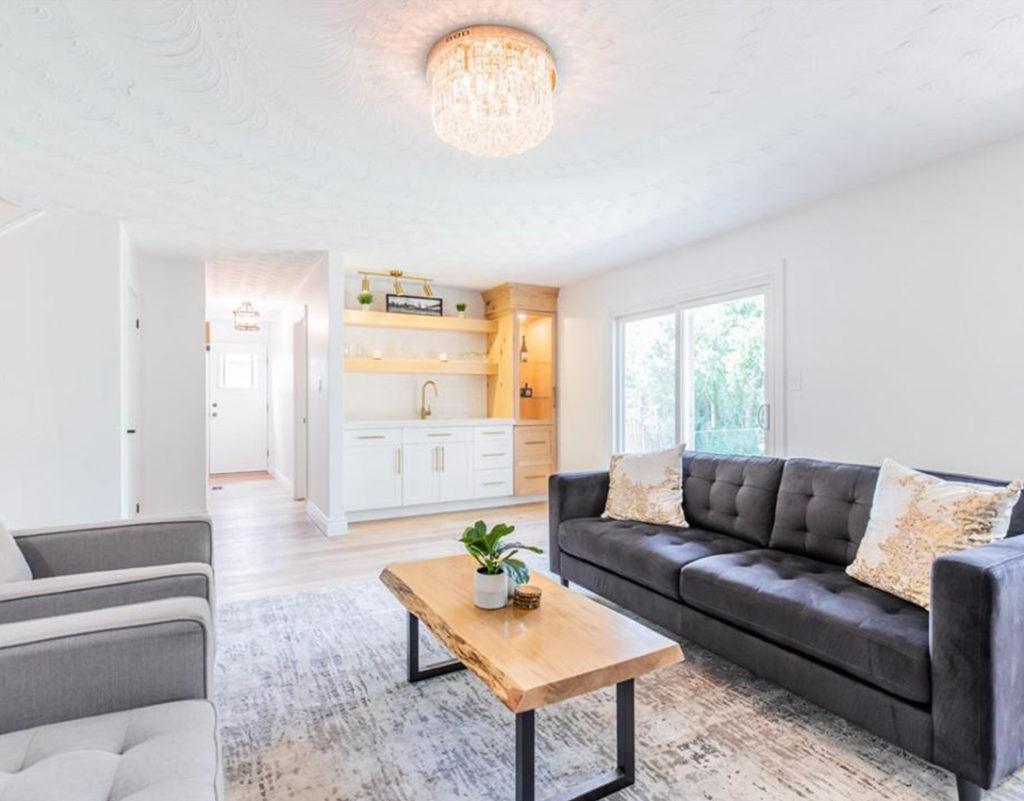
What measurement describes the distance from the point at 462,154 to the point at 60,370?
2.97 metres

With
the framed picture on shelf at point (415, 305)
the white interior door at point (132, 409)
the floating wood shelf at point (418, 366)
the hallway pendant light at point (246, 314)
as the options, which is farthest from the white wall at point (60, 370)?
the hallway pendant light at point (246, 314)

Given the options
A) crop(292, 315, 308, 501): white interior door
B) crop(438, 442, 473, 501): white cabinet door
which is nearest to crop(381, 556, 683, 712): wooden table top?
crop(438, 442, 473, 501): white cabinet door

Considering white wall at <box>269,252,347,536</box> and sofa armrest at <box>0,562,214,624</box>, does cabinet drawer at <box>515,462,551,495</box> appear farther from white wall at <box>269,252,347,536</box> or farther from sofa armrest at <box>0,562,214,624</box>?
sofa armrest at <box>0,562,214,624</box>

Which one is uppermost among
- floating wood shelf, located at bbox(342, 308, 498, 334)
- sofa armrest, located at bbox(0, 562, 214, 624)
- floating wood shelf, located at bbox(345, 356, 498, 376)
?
floating wood shelf, located at bbox(342, 308, 498, 334)

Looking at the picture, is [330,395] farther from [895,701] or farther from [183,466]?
[895,701]

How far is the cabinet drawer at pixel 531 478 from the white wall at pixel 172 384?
303 cm

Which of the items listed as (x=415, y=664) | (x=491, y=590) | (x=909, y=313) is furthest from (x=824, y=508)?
(x=415, y=664)

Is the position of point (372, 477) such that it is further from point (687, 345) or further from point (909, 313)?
point (909, 313)

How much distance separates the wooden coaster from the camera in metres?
1.88

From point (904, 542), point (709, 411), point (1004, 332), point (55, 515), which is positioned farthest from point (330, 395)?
point (1004, 332)

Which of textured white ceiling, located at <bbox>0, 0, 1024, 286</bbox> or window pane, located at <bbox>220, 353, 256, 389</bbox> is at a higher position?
textured white ceiling, located at <bbox>0, 0, 1024, 286</bbox>

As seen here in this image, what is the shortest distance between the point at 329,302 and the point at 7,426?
2.22 m

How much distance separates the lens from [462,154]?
105 inches

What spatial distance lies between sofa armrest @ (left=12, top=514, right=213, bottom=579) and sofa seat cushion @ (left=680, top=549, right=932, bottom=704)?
6.64ft
